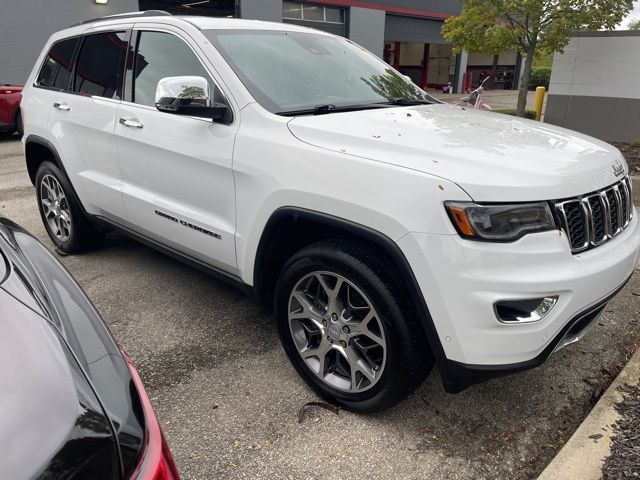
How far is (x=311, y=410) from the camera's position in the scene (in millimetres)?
2746

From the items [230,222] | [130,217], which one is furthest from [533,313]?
[130,217]

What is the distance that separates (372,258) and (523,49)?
10.7m

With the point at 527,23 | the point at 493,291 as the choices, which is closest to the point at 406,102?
the point at 493,291

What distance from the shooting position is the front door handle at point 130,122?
3.51m

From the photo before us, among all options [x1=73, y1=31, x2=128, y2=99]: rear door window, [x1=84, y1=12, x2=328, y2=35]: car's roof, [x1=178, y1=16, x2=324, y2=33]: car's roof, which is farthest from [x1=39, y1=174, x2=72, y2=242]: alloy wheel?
[x1=178, y1=16, x2=324, y2=33]: car's roof

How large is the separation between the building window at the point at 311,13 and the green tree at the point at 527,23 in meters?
10.6

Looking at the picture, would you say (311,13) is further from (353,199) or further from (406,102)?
(353,199)

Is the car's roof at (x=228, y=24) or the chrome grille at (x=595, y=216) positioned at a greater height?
the car's roof at (x=228, y=24)

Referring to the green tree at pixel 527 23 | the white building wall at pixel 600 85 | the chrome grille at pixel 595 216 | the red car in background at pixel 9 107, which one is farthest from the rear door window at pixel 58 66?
the white building wall at pixel 600 85

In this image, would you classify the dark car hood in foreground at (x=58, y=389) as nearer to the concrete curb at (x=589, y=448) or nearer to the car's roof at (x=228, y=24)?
the concrete curb at (x=589, y=448)

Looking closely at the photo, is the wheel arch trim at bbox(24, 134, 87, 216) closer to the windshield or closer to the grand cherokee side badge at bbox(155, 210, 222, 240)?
the grand cherokee side badge at bbox(155, 210, 222, 240)

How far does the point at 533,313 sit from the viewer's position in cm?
211

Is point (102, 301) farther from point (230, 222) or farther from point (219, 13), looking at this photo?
point (219, 13)

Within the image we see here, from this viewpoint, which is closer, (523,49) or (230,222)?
(230,222)
